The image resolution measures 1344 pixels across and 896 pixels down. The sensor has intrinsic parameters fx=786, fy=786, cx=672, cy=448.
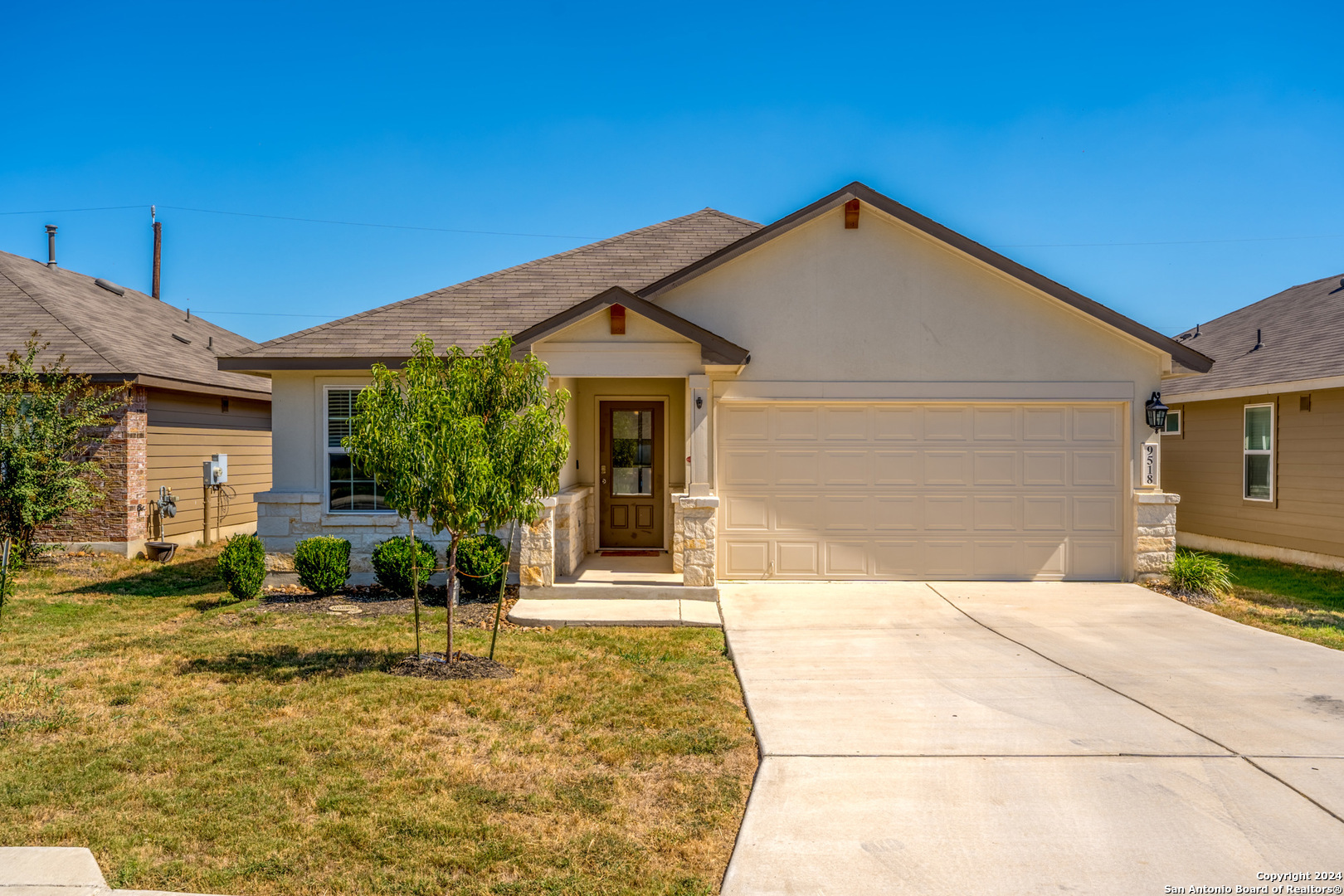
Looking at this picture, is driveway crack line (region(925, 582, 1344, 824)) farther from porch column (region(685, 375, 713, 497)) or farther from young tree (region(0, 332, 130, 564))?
young tree (region(0, 332, 130, 564))

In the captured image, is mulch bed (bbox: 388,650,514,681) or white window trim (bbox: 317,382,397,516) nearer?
mulch bed (bbox: 388,650,514,681)

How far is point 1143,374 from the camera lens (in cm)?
1031

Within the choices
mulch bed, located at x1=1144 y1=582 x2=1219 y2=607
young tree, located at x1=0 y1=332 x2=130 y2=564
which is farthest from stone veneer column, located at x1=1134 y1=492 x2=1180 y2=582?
young tree, located at x1=0 y1=332 x2=130 y2=564

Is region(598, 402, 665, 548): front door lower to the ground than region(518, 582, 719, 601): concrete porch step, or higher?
higher

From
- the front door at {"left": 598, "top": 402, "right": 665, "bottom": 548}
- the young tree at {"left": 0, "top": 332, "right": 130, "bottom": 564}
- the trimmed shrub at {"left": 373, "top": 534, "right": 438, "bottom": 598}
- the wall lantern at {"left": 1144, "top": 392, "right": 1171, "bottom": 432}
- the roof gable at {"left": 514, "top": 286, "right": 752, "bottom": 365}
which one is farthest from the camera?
the front door at {"left": 598, "top": 402, "right": 665, "bottom": 548}

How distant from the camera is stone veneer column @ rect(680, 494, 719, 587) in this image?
9484 millimetres

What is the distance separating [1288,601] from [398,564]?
36.5 feet

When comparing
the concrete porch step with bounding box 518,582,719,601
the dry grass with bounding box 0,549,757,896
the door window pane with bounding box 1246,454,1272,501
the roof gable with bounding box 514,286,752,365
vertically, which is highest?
the roof gable with bounding box 514,286,752,365

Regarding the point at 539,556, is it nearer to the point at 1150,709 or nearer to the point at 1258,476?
the point at 1150,709

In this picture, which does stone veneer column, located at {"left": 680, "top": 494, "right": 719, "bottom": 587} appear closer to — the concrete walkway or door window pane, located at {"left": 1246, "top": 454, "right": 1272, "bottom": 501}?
the concrete walkway

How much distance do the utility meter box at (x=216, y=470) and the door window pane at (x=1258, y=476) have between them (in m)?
18.2

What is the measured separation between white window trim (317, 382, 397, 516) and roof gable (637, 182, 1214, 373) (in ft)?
14.1

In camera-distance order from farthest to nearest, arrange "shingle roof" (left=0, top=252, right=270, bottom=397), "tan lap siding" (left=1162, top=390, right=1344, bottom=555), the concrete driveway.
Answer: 1. "shingle roof" (left=0, top=252, right=270, bottom=397)
2. "tan lap siding" (left=1162, top=390, right=1344, bottom=555)
3. the concrete driveway

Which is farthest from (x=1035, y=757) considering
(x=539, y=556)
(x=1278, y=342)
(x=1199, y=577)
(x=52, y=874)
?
(x=1278, y=342)
